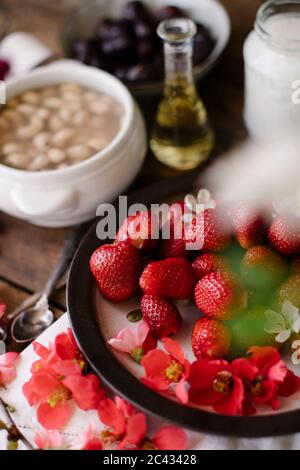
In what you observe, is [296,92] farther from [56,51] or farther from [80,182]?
[56,51]

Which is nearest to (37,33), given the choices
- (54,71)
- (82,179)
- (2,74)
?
(2,74)

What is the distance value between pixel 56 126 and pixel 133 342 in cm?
39

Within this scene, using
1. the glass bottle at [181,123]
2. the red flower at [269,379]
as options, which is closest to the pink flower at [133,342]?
the red flower at [269,379]

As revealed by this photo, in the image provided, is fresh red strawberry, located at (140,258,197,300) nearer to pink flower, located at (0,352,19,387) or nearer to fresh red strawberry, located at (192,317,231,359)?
fresh red strawberry, located at (192,317,231,359)

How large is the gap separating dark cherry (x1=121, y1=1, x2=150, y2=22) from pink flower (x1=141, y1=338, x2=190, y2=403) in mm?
649

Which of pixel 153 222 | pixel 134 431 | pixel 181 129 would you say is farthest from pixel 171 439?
pixel 181 129

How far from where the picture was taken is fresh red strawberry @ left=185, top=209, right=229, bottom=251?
2.44ft

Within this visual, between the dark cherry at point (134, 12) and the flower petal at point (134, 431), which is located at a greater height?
the dark cherry at point (134, 12)

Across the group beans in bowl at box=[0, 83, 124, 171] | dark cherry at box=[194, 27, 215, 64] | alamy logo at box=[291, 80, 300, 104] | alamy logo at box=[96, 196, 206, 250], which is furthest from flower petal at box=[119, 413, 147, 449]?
dark cherry at box=[194, 27, 215, 64]

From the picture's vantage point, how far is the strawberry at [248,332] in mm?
688

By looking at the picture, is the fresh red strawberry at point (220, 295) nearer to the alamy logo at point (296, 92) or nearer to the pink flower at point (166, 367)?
the pink flower at point (166, 367)

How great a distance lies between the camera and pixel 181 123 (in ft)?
3.16

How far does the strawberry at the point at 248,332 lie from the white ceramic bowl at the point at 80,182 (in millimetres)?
279

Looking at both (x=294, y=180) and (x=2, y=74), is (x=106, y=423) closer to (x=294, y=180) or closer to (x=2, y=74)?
(x=294, y=180)
